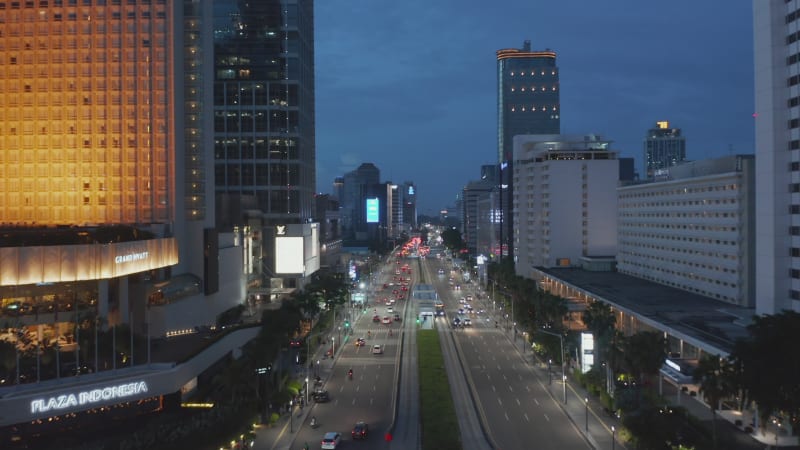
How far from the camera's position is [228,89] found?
136 meters

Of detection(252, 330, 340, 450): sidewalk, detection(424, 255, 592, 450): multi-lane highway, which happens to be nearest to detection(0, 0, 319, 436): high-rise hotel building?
detection(252, 330, 340, 450): sidewalk

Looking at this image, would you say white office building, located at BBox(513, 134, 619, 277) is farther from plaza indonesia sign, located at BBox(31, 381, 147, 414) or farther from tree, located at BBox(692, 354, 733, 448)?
plaza indonesia sign, located at BBox(31, 381, 147, 414)

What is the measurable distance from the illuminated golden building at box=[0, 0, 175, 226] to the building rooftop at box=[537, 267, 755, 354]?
62.2 metres

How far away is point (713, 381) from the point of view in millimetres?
46969

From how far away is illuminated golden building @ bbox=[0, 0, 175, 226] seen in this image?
88875 mm

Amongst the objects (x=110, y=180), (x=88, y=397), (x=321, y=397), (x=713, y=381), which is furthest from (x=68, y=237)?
(x=713, y=381)

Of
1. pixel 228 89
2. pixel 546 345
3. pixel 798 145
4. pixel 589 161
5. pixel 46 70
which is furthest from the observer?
pixel 589 161

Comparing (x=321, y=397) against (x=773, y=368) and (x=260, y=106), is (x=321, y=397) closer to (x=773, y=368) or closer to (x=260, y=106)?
(x=773, y=368)

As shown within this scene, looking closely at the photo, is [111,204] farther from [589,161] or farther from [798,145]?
[589,161]

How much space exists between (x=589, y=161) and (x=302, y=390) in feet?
326

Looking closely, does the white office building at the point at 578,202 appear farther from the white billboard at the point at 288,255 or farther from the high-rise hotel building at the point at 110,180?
the high-rise hotel building at the point at 110,180

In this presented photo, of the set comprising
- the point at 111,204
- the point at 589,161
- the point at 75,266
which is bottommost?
the point at 75,266

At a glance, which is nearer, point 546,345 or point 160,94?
point 546,345

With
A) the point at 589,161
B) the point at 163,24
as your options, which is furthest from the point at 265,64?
the point at 589,161
